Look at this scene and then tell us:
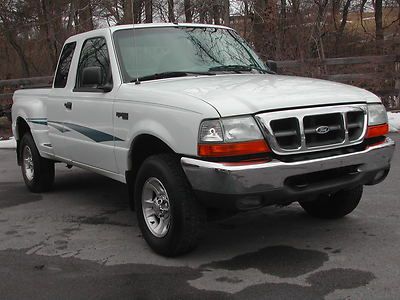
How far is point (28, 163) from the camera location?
7523 mm

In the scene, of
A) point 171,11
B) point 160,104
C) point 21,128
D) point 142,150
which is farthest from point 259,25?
point 160,104

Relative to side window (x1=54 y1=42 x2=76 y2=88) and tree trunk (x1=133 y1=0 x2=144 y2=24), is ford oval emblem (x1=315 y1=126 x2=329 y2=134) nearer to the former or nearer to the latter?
side window (x1=54 y1=42 x2=76 y2=88)

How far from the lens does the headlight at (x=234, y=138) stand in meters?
3.85

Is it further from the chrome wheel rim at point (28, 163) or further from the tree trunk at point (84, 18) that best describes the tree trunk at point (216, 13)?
the chrome wheel rim at point (28, 163)

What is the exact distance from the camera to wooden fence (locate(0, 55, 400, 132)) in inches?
569

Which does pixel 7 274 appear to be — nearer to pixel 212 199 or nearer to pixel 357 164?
pixel 212 199

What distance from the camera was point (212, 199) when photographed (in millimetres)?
3949

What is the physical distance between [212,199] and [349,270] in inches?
45.9

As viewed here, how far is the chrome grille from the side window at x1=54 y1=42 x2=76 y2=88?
3.20 m

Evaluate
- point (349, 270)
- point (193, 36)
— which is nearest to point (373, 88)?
point (193, 36)

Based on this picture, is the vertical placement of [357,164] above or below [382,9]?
below

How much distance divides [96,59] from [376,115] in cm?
290

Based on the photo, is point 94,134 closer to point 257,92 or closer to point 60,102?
point 60,102

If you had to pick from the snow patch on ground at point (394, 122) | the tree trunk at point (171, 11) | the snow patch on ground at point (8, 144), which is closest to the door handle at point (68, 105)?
the snow patch on ground at point (8, 144)
